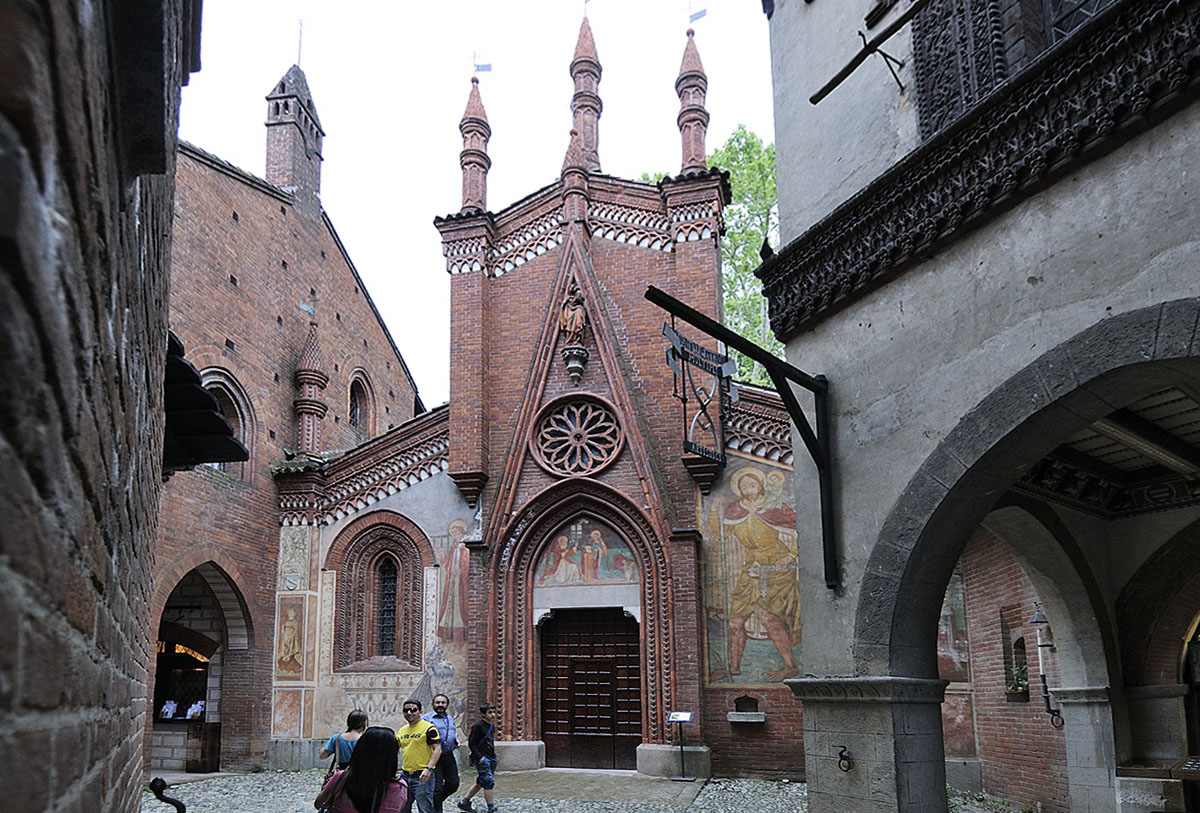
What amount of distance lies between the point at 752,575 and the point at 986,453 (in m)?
10.4

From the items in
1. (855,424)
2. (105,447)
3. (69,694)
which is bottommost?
(69,694)

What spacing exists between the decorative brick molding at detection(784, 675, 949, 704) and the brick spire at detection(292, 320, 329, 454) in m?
14.2

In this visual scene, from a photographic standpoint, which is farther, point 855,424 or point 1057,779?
point 1057,779

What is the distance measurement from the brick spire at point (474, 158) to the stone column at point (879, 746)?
14340 millimetres

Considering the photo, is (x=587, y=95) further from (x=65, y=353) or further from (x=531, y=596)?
(x=65, y=353)

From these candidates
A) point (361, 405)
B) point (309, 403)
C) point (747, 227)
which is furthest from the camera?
point (747, 227)

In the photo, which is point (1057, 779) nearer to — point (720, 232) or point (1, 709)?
point (720, 232)

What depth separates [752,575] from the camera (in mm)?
15859

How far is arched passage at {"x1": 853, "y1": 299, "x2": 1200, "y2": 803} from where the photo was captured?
484 cm

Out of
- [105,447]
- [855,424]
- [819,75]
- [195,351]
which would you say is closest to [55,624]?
[105,447]

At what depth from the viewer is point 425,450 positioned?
18.2 meters

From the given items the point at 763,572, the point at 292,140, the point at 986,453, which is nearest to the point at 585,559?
the point at 763,572

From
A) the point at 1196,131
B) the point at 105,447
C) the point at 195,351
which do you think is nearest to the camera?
the point at 105,447

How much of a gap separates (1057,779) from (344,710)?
11506mm
